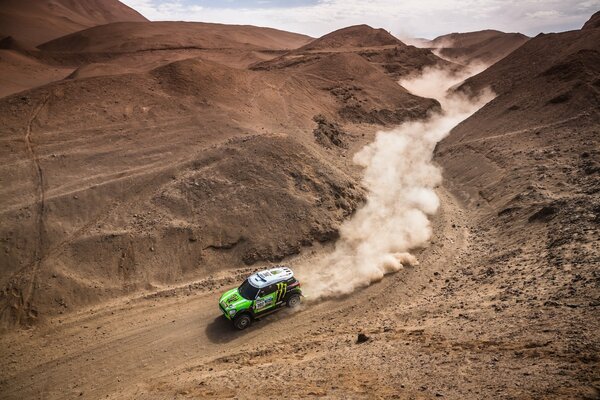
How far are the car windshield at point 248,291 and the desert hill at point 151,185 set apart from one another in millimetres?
3437

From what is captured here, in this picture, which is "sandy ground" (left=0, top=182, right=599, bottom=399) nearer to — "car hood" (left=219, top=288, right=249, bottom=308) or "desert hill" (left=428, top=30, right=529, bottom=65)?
"car hood" (left=219, top=288, right=249, bottom=308)

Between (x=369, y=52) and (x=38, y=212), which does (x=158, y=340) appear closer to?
(x=38, y=212)

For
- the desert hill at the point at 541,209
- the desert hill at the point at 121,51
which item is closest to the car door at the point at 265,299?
the desert hill at the point at 541,209

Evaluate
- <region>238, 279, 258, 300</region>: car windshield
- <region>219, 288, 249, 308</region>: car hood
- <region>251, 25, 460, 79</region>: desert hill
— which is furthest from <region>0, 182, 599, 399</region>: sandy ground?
<region>251, 25, 460, 79</region>: desert hill

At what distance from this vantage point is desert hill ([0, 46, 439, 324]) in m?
16.7

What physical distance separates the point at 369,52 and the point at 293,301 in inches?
2078

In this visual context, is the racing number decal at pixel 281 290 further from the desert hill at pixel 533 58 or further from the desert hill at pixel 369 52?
the desert hill at pixel 369 52

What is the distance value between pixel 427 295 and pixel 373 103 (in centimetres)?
2950

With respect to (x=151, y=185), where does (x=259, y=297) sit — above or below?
below

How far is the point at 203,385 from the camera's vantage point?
10.9m

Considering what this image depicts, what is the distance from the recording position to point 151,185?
20.6 metres

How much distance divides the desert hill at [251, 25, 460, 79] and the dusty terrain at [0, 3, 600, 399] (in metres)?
21.1

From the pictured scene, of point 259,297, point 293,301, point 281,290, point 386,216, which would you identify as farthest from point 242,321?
point 386,216

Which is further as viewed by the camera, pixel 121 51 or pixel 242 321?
pixel 121 51
